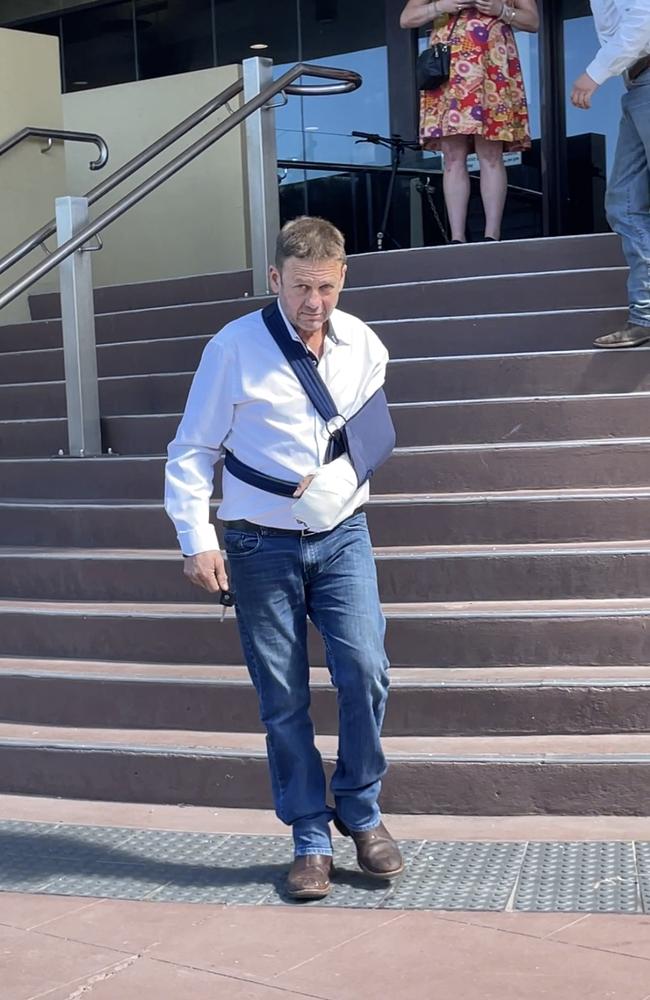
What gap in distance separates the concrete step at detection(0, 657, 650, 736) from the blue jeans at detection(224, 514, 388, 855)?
76cm

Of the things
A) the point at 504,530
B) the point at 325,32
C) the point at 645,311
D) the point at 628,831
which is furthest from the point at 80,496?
the point at 325,32

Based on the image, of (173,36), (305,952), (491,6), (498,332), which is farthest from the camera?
(173,36)

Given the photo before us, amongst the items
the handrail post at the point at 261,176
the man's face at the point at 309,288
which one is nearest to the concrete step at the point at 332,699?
the man's face at the point at 309,288

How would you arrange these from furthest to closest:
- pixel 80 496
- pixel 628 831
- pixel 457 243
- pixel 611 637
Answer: pixel 457 243 < pixel 80 496 < pixel 611 637 < pixel 628 831

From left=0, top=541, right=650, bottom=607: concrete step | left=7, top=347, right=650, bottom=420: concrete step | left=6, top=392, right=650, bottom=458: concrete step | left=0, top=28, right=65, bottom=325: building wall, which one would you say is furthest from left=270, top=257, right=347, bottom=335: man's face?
left=0, top=28, right=65, bottom=325: building wall

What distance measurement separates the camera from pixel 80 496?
6227 mm

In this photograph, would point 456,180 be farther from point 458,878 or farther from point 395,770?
point 458,878

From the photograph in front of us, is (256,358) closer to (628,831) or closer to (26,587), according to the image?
(628,831)

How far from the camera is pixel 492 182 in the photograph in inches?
282

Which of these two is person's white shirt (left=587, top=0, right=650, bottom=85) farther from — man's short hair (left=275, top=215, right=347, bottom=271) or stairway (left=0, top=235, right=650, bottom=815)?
man's short hair (left=275, top=215, right=347, bottom=271)

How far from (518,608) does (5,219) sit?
5523 millimetres

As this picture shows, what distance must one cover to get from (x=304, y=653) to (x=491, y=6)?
4480mm

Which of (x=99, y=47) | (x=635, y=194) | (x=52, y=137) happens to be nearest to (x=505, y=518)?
(x=635, y=194)

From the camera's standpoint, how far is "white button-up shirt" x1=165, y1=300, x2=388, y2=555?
142 inches
